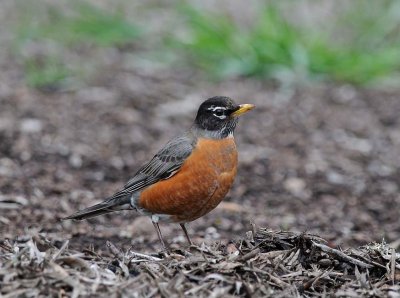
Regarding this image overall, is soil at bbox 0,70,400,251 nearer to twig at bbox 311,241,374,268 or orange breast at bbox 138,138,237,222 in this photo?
orange breast at bbox 138,138,237,222

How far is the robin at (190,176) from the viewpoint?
578 cm

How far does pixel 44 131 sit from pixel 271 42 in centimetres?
407

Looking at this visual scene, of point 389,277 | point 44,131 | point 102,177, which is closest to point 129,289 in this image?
point 389,277

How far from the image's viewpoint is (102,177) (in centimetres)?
802

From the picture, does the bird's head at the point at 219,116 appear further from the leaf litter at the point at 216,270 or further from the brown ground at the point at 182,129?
the leaf litter at the point at 216,270

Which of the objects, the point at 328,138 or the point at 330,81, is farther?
the point at 330,81

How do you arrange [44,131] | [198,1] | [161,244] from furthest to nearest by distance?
[198,1] < [44,131] < [161,244]

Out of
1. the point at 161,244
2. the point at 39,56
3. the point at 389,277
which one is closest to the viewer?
the point at 389,277

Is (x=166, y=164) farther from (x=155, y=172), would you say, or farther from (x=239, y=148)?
(x=239, y=148)

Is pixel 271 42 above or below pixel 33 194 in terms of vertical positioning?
above

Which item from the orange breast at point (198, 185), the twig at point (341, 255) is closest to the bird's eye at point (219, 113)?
the orange breast at point (198, 185)

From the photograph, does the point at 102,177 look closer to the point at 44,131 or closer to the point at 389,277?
the point at 44,131

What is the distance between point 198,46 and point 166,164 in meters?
5.82

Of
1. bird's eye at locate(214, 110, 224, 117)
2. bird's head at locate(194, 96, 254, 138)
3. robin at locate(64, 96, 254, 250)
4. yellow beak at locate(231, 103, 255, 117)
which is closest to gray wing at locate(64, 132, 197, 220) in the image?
robin at locate(64, 96, 254, 250)
